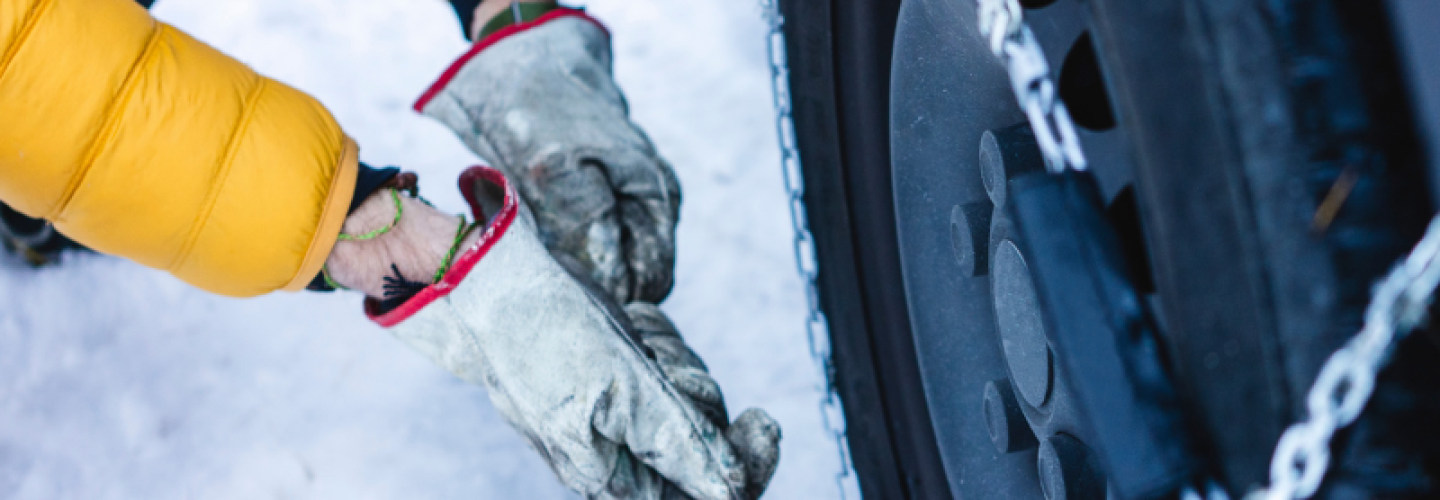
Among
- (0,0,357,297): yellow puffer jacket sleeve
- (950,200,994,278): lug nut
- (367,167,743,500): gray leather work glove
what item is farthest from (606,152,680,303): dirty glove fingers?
(950,200,994,278): lug nut

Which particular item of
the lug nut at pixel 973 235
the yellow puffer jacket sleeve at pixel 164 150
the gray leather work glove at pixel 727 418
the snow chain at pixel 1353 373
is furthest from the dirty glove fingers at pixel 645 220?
the snow chain at pixel 1353 373

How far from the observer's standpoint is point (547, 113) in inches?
47.7

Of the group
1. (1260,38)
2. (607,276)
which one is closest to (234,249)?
(607,276)

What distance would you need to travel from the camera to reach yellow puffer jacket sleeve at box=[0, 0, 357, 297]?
661 mm

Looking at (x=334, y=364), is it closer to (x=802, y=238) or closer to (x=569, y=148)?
(x=569, y=148)

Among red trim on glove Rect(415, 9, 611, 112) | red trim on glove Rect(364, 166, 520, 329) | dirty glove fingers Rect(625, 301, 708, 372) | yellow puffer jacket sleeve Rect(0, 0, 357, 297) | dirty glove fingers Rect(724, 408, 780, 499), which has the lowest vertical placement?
dirty glove fingers Rect(724, 408, 780, 499)

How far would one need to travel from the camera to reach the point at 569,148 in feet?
3.89

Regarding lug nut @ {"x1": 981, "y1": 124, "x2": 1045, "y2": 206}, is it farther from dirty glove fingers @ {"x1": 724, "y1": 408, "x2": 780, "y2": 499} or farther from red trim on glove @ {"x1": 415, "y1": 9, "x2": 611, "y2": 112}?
red trim on glove @ {"x1": 415, "y1": 9, "x2": 611, "y2": 112}

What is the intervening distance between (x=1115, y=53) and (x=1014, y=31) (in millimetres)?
94

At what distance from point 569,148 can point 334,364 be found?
0.59m

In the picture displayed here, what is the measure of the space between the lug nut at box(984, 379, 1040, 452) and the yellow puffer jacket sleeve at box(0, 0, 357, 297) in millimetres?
638

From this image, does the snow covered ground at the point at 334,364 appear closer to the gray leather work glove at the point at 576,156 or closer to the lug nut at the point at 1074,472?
the gray leather work glove at the point at 576,156

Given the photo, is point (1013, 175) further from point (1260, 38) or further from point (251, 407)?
point (251, 407)

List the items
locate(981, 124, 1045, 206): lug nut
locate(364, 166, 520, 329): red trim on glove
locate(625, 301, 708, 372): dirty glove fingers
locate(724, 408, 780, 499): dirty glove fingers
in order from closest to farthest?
1. locate(981, 124, 1045, 206): lug nut
2. locate(364, 166, 520, 329): red trim on glove
3. locate(724, 408, 780, 499): dirty glove fingers
4. locate(625, 301, 708, 372): dirty glove fingers
